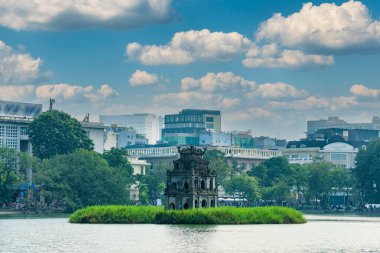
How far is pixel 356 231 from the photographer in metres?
146

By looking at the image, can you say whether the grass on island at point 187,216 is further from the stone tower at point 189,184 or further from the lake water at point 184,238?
the stone tower at point 189,184

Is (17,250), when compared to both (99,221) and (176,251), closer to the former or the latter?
(176,251)

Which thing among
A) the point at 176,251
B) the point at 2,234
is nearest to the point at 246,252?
the point at 176,251

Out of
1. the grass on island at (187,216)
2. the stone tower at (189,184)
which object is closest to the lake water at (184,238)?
the grass on island at (187,216)

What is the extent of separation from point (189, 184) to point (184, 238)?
43948mm

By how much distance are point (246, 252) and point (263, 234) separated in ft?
88.9

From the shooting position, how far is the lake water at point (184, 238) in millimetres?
105438

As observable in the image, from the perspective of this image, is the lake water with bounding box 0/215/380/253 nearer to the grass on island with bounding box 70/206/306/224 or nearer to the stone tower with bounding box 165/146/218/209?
the grass on island with bounding box 70/206/306/224

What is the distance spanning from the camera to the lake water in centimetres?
10544

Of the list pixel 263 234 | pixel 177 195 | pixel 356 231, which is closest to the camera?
pixel 263 234

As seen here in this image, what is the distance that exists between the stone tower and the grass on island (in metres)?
5.20

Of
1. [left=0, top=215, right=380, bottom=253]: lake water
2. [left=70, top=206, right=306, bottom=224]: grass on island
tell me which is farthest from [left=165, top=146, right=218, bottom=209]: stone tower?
[left=0, top=215, right=380, bottom=253]: lake water

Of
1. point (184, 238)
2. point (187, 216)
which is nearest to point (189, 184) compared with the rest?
point (187, 216)

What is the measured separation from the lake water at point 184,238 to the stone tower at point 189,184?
689 inches
